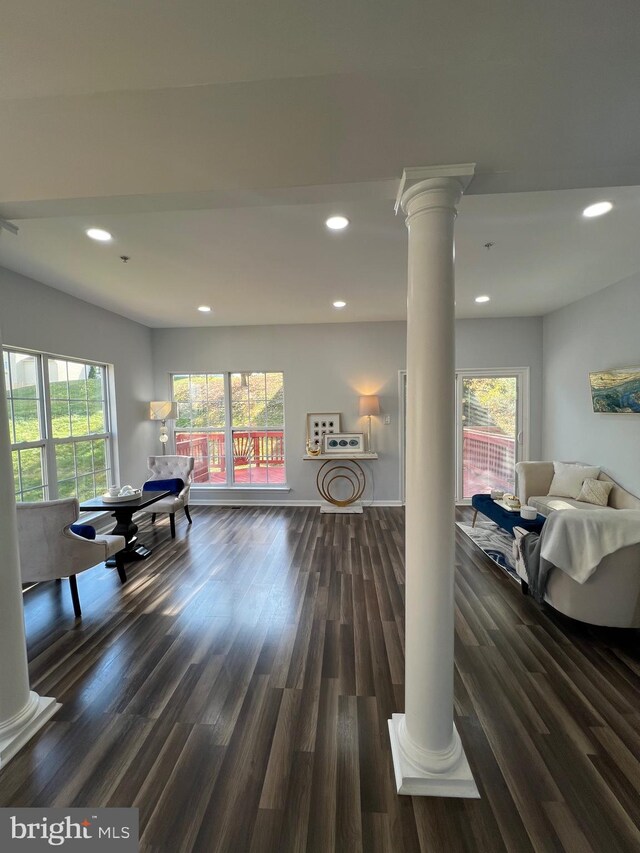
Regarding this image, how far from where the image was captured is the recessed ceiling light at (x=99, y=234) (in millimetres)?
2422

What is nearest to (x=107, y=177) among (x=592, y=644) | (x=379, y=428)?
(x=592, y=644)

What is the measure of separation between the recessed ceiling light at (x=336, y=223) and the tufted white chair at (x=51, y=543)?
273 cm

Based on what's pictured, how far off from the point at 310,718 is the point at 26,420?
147 inches

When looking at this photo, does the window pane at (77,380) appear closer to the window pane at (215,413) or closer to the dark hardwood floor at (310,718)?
the window pane at (215,413)

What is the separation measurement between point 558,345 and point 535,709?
181 inches

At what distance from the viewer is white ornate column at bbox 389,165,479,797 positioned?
53.4 inches

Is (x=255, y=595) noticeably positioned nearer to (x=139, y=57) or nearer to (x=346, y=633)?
(x=346, y=633)

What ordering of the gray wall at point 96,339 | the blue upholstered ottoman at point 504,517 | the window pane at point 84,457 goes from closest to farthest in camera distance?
the blue upholstered ottoman at point 504,517 < the gray wall at point 96,339 < the window pane at point 84,457

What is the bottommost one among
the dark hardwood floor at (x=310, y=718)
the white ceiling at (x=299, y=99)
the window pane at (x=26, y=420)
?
the dark hardwood floor at (x=310, y=718)

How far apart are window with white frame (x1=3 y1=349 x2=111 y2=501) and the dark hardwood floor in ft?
3.85

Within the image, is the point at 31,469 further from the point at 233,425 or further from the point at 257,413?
the point at 257,413

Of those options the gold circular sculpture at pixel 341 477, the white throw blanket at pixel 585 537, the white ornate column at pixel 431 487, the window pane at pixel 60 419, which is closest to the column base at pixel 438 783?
the white ornate column at pixel 431 487

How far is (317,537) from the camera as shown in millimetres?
4180

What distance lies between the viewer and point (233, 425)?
224 inches
